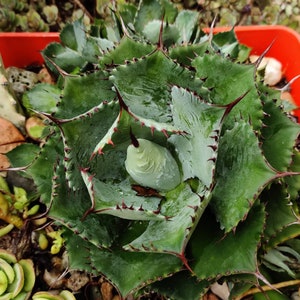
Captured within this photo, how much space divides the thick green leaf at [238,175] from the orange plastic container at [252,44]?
1.99 feet

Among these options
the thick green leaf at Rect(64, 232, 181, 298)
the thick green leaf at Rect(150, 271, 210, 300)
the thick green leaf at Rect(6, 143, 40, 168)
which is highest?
the thick green leaf at Rect(64, 232, 181, 298)

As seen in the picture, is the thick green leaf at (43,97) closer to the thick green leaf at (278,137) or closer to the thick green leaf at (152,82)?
the thick green leaf at (152,82)

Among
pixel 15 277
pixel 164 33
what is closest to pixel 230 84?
pixel 164 33

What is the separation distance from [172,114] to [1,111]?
0.60 metres

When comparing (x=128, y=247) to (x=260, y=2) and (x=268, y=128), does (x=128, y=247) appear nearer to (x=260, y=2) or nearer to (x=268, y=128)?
(x=268, y=128)

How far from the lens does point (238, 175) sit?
619 millimetres

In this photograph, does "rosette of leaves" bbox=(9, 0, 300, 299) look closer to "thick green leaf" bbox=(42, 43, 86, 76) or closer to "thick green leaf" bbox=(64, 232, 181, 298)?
"thick green leaf" bbox=(64, 232, 181, 298)

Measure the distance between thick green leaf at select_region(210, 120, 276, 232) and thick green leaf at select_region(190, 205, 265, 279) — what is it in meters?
0.04

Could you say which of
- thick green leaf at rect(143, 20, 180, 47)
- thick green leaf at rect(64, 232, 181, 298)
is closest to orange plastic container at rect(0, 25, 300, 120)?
thick green leaf at rect(143, 20, 180, 47)

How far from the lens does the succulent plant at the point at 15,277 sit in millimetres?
904

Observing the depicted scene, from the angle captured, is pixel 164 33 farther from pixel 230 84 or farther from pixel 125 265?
pixel 125 265

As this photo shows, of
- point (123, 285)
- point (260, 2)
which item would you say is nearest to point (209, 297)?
point (123, 285)

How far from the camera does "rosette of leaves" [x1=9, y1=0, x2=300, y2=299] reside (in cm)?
59

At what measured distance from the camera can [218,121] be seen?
58 cm
